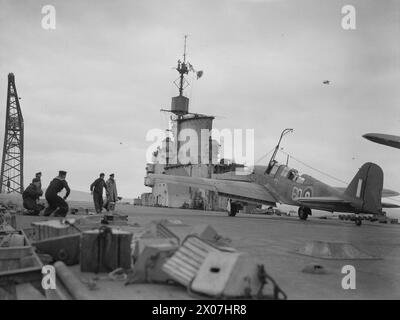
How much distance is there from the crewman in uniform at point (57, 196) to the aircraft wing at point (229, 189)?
28.9 feet

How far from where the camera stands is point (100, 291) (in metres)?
3.62

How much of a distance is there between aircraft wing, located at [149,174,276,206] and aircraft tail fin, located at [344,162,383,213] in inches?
218

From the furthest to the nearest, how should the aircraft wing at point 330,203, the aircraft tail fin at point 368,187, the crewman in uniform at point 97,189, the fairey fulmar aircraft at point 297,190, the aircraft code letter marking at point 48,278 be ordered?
the aircraft wing at point 330,203, the fairey fulmar aircraft at point 297,190, the aircraft tail fin at point 368,187, the crewman in uniform at point 97,189, the aircraft code letter marking at point 48,278

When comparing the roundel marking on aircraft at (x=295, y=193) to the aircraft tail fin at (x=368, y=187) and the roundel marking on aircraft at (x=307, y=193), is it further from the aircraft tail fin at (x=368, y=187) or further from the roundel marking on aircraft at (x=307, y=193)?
the aircraft tail fin at (x=368, y=187)

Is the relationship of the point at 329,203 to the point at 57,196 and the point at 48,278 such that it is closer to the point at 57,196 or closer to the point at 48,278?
the point at 57,196

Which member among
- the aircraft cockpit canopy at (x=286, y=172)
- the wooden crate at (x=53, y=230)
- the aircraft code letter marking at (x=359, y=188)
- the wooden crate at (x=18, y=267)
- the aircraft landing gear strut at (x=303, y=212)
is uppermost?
the aircraft cockpit canopy at (x=286, y=172)

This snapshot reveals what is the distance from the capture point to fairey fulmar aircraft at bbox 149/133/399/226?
54.5 ft

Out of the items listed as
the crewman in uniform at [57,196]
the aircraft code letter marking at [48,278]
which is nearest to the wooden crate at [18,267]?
the aircraft code letter marking at [48,278]

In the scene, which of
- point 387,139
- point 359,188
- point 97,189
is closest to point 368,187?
point 359,188

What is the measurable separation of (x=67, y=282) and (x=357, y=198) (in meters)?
15.2

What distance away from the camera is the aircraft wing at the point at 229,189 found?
21.3 meters

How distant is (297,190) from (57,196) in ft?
38.3
